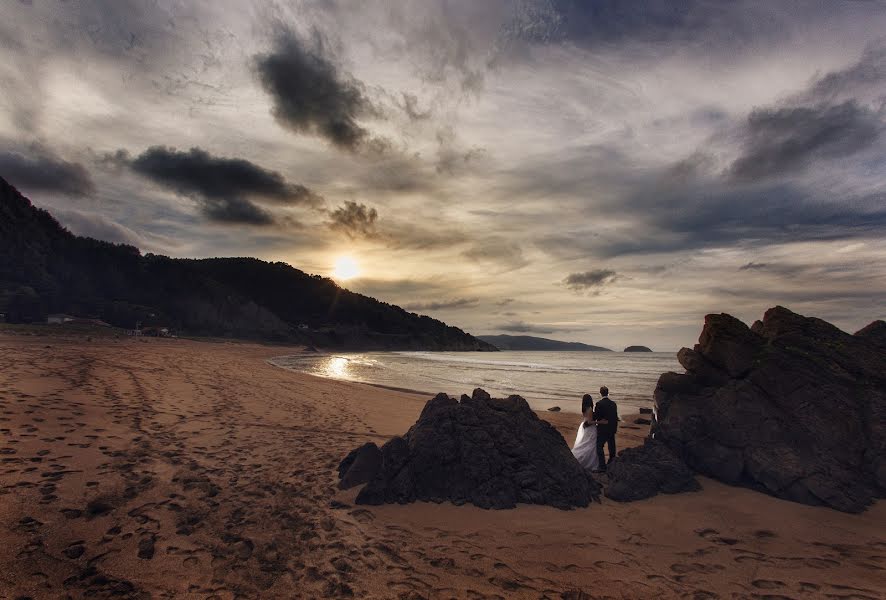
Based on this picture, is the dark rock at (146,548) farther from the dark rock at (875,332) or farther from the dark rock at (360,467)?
the dark rock at (875,332)

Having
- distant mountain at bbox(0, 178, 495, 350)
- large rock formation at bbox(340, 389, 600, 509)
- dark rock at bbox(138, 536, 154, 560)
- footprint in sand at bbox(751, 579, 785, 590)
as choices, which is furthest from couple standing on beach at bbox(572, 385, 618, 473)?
distant mountain at bbox(0, 178, 495, 350)

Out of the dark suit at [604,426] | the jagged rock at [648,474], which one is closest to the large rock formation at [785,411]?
the jagged rock at [648,474]

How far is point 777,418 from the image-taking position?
919cm

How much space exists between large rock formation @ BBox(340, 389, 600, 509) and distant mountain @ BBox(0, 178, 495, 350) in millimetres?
61269

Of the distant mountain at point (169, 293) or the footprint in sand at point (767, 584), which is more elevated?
the distant mountain at point (169, 293)

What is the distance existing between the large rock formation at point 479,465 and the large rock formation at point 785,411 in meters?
3.43

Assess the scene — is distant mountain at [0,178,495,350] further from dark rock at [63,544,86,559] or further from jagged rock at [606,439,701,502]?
jagged rock at [606,439,701,502]

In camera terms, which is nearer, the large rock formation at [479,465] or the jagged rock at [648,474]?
the large rock formation at [479,465]

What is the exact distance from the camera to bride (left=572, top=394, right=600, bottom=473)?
33.1ft

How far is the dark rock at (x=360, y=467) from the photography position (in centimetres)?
797

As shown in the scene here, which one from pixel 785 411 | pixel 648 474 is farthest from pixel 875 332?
pixel 648 474

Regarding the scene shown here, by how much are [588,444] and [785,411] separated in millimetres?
4458

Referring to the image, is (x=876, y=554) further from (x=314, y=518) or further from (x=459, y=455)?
(x=314, y=518)

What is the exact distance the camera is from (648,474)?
8805 mm
